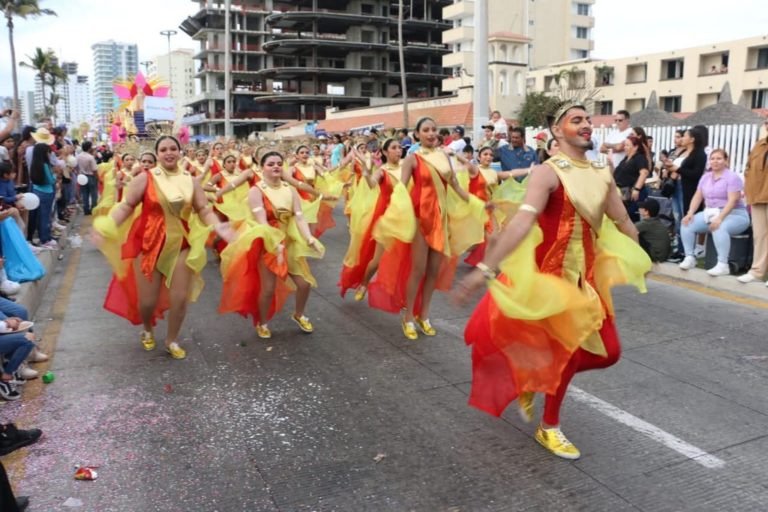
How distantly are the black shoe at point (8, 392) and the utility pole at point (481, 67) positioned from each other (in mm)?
12243

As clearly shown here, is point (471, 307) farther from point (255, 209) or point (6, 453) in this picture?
point (6, 453)

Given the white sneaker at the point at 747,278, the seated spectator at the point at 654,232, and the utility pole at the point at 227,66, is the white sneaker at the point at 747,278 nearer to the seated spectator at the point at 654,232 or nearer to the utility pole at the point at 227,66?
→ the seated spectator at the point at 654,232

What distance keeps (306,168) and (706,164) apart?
21.3 feet

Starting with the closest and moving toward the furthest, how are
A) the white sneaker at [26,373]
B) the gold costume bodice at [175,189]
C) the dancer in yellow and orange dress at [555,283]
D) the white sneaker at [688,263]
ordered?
the dancer in yellow and orange dress at [555,283] → the white sneaker at [26,373] → the gold costume bodice at [175,189] → the white sneaker at [688,263]

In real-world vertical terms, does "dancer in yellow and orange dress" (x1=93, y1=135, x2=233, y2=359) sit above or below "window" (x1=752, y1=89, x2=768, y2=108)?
below

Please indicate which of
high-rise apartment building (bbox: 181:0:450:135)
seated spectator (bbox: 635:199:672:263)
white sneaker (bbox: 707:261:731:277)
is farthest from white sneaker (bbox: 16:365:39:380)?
high-rise apartment building (bbox: 181:0:450:135)

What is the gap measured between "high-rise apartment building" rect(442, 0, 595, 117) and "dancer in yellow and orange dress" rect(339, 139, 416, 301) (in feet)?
138

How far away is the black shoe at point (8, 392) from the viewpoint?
14.8ft

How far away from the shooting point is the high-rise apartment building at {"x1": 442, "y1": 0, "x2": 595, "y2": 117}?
156ft

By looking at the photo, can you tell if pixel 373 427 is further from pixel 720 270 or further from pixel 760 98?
pixel 760 98

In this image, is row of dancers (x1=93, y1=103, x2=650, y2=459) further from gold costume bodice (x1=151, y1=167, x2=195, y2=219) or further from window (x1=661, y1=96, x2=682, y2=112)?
window (x1=661, y1=96, x2=682, y2=112)

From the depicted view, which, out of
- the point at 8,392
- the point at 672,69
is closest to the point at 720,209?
the point at 8,392

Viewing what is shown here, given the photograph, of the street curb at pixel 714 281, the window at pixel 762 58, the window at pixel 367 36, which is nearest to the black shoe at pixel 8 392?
the street curb at pixel 714 281

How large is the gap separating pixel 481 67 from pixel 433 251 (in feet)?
34.7
